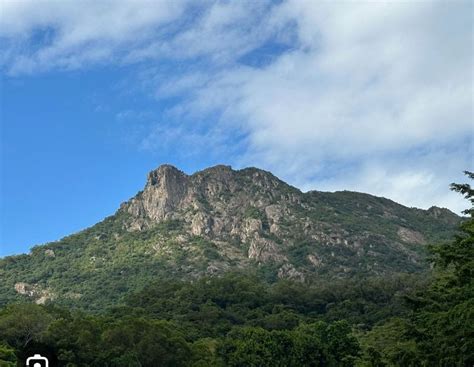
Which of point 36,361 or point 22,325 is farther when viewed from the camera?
point 22,325

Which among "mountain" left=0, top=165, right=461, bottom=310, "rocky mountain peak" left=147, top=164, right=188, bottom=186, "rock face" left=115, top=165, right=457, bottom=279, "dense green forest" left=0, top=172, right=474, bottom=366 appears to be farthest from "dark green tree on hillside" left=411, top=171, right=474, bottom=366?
"rocky mountain peak" left=147, top=164, right=188, bottom=186

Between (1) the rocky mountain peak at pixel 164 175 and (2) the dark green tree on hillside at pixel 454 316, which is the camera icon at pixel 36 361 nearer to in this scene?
(2) the dark green tree on hillside at pixel 454 316

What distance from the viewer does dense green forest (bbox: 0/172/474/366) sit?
2788cm

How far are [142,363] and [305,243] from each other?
102 meters

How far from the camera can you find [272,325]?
96750mm

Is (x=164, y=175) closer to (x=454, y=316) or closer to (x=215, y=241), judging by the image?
(x=215, y=241)

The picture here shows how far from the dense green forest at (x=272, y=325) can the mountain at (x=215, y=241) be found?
46.6 ft

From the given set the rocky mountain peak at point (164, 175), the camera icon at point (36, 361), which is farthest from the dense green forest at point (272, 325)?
the rocky mountain peak at point (164, 175)

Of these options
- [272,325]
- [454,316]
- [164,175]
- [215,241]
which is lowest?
[454,316]

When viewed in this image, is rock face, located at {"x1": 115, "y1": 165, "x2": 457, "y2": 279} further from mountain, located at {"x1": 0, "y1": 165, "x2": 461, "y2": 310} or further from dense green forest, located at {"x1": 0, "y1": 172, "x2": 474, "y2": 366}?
dense green forest, located at {"x1": 0, "y1": 172, "x2": 474, "y2": 366}

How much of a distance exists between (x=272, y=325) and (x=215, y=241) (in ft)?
239

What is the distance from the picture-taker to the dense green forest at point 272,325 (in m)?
27.9

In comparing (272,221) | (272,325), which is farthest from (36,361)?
(272,221)

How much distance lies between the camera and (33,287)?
148 meters
